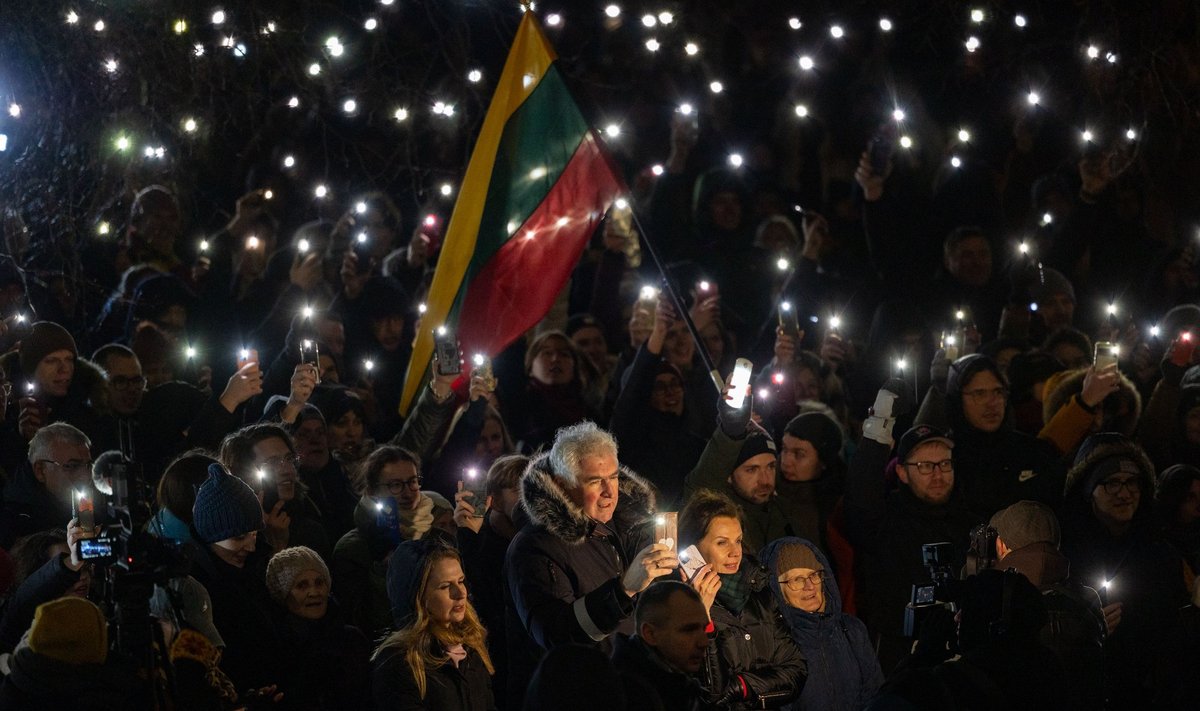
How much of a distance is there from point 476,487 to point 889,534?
2044mm

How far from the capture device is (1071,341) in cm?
996

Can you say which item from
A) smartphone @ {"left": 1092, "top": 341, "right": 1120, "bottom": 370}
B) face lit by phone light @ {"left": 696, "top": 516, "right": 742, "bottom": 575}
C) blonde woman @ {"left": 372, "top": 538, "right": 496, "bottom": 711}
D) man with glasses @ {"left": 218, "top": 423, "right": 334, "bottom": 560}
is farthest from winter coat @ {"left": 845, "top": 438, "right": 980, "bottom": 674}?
man with glasses @ {"left": 218, "top": 423, "right": 334, "bottom": 560}

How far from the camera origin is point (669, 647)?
5.45m

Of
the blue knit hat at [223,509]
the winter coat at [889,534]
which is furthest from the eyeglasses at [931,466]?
the blue knit hat at [223,509]

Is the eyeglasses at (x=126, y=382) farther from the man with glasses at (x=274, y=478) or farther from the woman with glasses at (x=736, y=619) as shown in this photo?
the woman with glasses at (x=736, y=619)

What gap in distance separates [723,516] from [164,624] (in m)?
2.23

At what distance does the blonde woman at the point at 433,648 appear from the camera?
5.96 meters

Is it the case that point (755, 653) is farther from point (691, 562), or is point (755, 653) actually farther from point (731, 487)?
point (731, 487)

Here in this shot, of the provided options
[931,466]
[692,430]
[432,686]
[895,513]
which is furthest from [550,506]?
[692,430]

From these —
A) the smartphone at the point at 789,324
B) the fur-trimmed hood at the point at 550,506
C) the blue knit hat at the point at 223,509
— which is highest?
the smartphone at the point at 789,324

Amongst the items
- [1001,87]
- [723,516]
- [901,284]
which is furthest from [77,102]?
[1001,87]

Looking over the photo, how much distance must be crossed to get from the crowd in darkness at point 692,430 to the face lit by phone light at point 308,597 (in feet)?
0.04

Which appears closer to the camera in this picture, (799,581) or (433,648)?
(433,648)

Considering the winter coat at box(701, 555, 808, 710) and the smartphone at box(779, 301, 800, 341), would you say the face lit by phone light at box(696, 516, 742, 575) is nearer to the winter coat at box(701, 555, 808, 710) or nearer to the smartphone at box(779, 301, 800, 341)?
the winter coat at box(701, 555, 808, 710)
